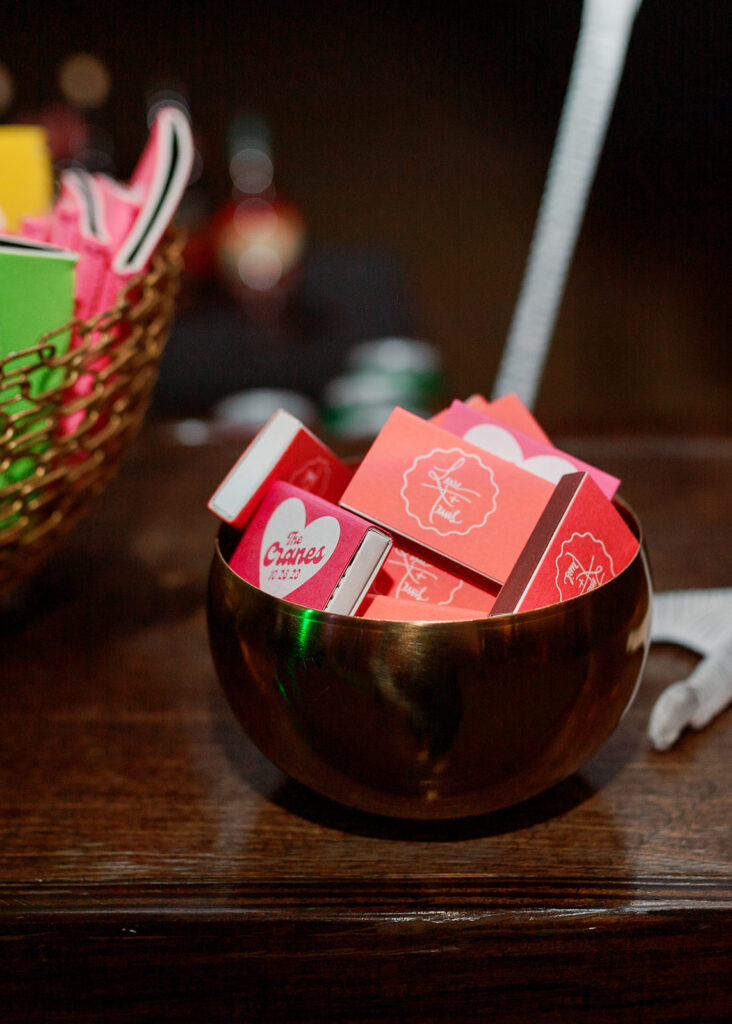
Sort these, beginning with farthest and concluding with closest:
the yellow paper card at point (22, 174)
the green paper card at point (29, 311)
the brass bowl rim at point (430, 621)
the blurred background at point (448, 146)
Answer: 1. the blurred background at point (448, 146)
2. the yellow paper card at point (22, 174)
3. the green paper card at point (29, 311)
4. the brass bowl rim at point (430, 621)

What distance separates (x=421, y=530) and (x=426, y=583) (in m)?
0.03

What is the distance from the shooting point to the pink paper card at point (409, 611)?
1.17 feet

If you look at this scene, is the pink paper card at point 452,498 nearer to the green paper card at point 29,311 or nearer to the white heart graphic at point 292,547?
the white heart graphic at point 292,547

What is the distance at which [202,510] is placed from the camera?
0.76 metres

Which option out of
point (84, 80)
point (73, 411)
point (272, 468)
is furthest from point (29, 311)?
point (84, 80)

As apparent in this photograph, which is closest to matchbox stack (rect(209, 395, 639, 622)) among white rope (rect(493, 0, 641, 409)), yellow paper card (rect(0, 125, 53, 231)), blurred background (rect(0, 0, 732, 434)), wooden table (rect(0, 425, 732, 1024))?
wooden table (rect(0, 425, 732, 1024))

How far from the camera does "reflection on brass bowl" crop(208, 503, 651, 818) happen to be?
0.34 m

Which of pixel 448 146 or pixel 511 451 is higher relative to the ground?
pixel 448 146

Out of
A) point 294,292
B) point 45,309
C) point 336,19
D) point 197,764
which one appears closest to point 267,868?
point 197,764

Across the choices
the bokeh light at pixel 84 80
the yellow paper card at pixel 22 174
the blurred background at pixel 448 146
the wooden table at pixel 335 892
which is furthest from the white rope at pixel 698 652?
the bokeh light at pixel 84 80

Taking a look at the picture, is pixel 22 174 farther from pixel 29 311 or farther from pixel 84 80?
pixel 84 80

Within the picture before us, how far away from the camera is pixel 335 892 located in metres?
0.38

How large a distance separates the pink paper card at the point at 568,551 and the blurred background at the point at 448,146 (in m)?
1.99

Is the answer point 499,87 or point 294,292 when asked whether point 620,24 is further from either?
point 499,87
